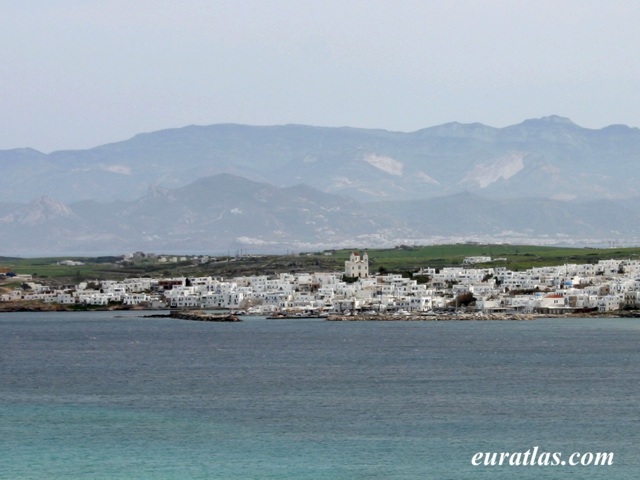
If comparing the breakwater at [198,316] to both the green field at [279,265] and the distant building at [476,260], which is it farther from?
the distant building at [476,260]

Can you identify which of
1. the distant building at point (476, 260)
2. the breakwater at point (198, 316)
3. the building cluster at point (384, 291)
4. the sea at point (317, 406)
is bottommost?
the sea at point (317, 406)

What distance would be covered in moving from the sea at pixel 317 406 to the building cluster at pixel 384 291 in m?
21.8

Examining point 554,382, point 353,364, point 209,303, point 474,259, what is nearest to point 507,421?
point 554,382

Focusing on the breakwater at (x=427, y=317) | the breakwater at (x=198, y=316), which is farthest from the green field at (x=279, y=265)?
the breakwater at (x=427, y=317)

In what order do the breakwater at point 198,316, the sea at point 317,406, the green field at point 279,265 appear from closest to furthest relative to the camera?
the sea at point 317,406
the breakwater at point 198,316
the green field at point 279,265

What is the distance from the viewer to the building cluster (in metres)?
86.2

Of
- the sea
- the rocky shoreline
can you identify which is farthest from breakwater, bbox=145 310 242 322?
the sea

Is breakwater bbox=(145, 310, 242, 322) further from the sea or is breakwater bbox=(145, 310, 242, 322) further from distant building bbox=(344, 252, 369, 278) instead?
distant building bbox=(344, 252, 369, 278)

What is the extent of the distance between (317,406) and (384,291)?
5507 cm

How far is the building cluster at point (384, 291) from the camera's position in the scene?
283ft

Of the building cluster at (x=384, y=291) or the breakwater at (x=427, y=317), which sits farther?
the building cluster at (x=384, y=291)

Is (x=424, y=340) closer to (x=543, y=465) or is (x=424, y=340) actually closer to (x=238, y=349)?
(x=238, y=349)

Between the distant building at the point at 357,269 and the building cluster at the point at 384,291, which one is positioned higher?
the distant building at the point at 357,269

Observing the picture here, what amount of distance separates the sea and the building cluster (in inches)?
860
